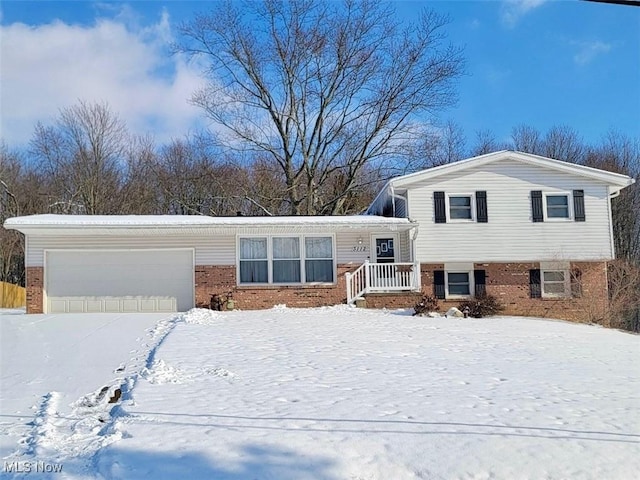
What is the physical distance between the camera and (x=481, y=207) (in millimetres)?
18188

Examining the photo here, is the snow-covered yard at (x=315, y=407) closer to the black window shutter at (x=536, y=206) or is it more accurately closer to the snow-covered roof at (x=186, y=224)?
the snow-covered roof at (x=186, y=224)

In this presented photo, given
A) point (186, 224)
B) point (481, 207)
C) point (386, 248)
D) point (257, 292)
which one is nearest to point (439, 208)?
point (481, 207)

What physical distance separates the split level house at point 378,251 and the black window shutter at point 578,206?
3 cm

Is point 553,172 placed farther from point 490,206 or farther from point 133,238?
point 133,238

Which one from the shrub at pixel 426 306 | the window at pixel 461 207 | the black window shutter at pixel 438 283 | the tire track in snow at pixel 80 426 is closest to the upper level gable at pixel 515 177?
the window at pixel 461 207

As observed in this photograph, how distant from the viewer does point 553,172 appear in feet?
60.3

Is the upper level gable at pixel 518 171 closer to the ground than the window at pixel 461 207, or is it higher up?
higher up

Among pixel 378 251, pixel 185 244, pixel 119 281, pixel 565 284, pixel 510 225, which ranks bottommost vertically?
pixel 565 284

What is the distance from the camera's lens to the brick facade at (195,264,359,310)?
54.3ft

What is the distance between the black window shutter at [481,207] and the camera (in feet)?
59.4

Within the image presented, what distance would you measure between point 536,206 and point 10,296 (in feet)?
72.5

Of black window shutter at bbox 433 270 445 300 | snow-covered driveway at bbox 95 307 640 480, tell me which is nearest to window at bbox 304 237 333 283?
black window shutter at bbox 433 270 445 300

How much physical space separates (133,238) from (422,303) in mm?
9143

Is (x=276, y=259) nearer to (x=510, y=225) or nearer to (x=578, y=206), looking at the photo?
(x=510, y=225)
